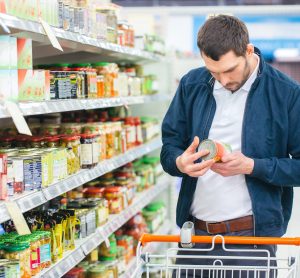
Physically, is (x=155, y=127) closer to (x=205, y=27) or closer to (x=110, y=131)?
(x=110, y=131)

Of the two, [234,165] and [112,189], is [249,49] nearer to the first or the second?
[234,165]

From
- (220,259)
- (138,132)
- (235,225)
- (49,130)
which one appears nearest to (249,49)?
(235,225)

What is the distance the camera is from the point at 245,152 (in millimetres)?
3008

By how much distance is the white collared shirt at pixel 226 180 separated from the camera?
302 cm

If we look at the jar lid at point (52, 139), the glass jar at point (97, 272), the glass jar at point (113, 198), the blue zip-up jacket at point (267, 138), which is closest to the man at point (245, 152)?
the blue zip-up jacket at point (267, 138)

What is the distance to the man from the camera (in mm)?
2930

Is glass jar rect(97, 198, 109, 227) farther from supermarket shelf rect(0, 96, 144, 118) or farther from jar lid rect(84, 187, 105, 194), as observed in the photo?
supermarket shelf rect(0, 96, 144, 118)

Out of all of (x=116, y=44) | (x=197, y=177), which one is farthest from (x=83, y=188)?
(x=197, y=177)

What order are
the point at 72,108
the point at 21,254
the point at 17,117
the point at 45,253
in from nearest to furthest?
the point at 17,117 < the point at 21,254 < the point at 45,253 < the point at 72,108

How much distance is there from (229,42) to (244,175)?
59cm

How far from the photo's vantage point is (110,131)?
4648 mm

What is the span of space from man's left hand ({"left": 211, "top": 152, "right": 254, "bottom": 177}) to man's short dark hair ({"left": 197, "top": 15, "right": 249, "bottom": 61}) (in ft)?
1.29

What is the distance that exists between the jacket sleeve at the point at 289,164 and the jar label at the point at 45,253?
1.01 m

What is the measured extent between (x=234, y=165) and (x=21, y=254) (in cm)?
95
